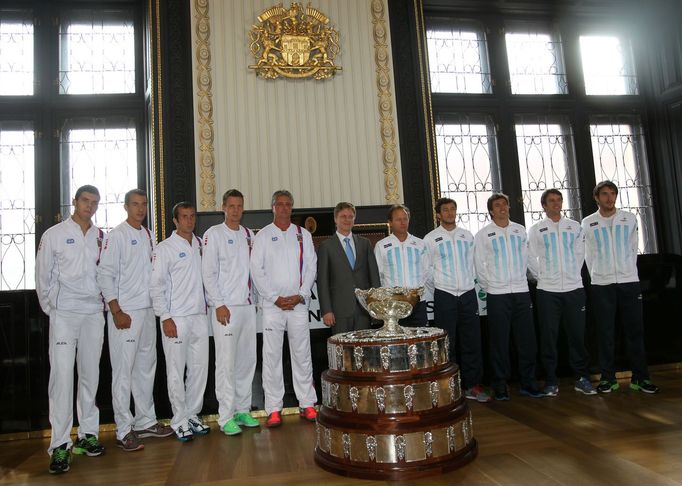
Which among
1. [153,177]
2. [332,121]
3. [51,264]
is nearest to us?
[51,264]

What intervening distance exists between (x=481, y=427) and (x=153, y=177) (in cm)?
346

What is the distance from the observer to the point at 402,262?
3.84 m

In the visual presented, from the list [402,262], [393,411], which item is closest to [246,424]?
[393,411]

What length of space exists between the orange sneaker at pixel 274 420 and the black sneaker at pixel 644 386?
8.63 feet

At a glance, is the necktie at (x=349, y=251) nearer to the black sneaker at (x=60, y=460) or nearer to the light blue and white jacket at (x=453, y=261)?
the light blue and white jacket at (x=453, y=261)

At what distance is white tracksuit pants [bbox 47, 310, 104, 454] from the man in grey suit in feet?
4.65

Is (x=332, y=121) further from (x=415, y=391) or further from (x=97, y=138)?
(x=415, y=391)

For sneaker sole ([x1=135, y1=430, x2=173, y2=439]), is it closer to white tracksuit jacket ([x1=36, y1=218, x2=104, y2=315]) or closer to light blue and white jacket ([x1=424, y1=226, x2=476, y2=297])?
white tracksuit jacket ([x1=36, y1=218, x2=104, y2=315])

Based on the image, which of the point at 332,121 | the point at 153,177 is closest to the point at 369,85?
the point at 332,121

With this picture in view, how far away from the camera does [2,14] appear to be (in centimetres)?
520

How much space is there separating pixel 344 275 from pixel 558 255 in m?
1.70

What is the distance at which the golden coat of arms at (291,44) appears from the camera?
16.5 ft

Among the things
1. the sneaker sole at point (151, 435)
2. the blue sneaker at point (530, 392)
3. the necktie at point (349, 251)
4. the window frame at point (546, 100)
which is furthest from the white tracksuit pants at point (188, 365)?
the window frame at point (546, 100)

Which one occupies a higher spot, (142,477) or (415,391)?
(415,391)
